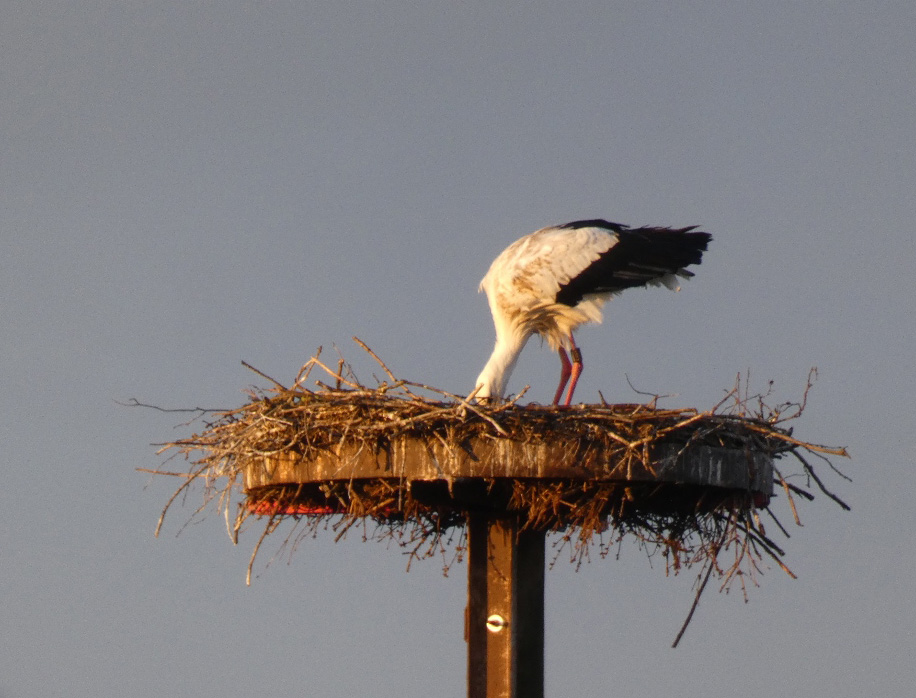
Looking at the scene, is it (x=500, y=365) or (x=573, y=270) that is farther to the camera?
(x=573, y=270)

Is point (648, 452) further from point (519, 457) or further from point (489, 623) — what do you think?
point (489, 623)

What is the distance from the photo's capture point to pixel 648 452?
572 cm

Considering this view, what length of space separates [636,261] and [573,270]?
407 millimetres

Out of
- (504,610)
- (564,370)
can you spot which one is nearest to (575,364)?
(564,370)

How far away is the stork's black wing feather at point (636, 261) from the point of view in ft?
27.0

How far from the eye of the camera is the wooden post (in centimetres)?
630

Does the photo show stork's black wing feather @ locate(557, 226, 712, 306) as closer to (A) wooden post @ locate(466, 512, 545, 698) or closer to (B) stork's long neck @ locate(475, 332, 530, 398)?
(B) stork's long neck @ locate(475, 332, 530, 398)

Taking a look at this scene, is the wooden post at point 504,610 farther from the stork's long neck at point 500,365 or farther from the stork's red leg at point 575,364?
→ the stork's red leg at point 575,364

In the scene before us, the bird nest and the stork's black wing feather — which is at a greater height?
the stork's black wing feather

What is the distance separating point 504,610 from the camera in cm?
633

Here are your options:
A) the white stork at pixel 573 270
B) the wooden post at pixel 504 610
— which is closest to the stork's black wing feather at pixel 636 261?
the white stork at pixel 573 270

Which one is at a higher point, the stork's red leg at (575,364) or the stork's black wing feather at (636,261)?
the stork's black wing feather at (636,261)

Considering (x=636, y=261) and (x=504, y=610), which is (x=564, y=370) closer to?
(x=636, y=261)

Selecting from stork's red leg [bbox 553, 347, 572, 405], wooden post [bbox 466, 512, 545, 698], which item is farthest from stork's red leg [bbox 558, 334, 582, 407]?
wooden post [bbox 466, 512, 545, 698]
